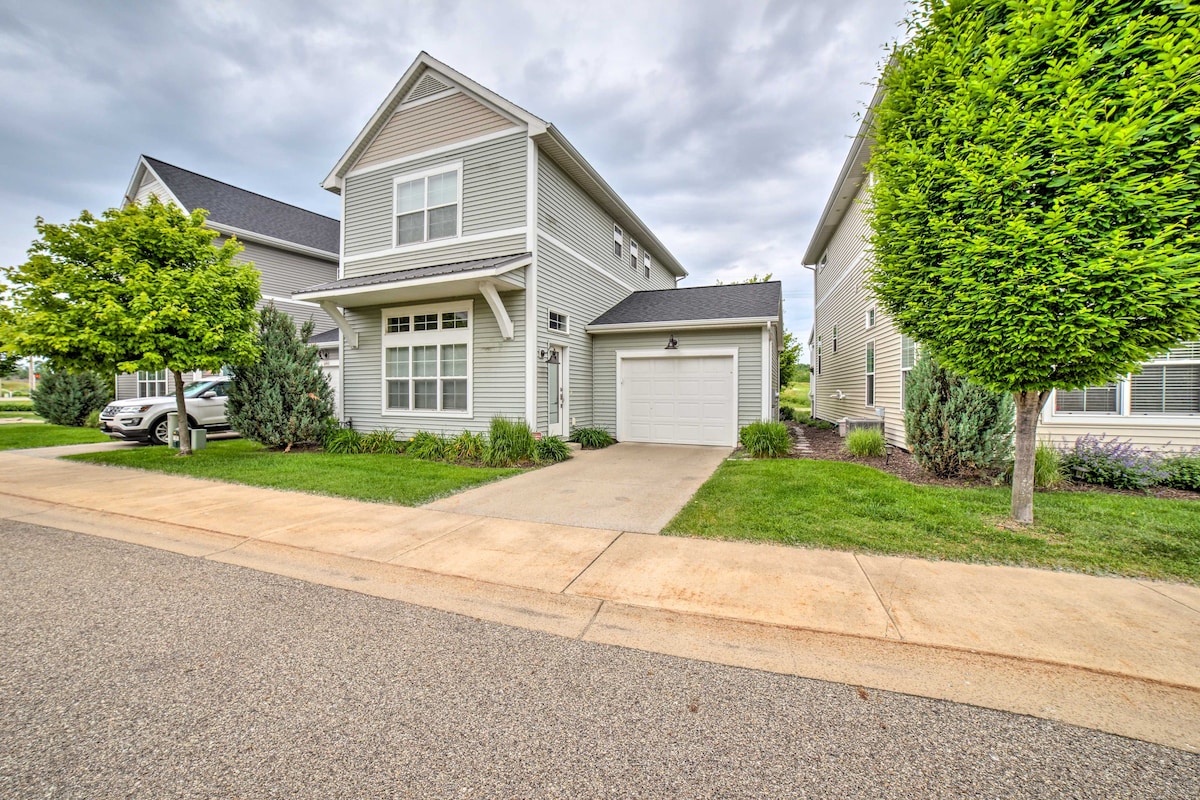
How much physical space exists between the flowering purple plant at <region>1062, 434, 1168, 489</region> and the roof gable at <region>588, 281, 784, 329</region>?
17.3 feet

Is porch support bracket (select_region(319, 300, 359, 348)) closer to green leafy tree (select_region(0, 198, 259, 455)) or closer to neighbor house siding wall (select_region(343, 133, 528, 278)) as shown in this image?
neighbor house siding wall (select_region(343, 133, 528, 278))

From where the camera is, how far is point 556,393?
10.6 metres

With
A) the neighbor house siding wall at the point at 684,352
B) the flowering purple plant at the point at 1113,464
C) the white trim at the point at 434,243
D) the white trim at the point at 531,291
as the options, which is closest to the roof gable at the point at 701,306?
the neighbor house siding wall at the point at 684,352

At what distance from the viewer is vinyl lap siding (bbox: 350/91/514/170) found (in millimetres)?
9985

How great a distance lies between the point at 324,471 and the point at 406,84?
8.62 metres

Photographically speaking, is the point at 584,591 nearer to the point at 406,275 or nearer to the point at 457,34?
the point at 406,275

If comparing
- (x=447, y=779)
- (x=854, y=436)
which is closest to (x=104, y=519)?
(x=447, y=779)

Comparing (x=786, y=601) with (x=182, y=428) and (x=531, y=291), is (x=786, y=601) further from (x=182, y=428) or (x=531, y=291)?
(x=182, y=428)

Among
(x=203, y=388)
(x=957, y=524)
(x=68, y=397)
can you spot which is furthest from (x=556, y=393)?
(x=68, y=397)

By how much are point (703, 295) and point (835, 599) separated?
10.6m

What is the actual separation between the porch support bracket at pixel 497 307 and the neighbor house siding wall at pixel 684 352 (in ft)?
10.4

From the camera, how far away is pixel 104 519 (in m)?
5.41

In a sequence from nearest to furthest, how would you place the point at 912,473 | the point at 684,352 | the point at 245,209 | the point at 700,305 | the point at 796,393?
the point at 912,473 → the point at 684,352 → the point at 700,305 → the point at 245,209 → the point at 796,393

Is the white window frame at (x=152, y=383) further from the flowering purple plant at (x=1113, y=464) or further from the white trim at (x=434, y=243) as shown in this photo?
the flowering purple plant at (x=1113, y=464)
